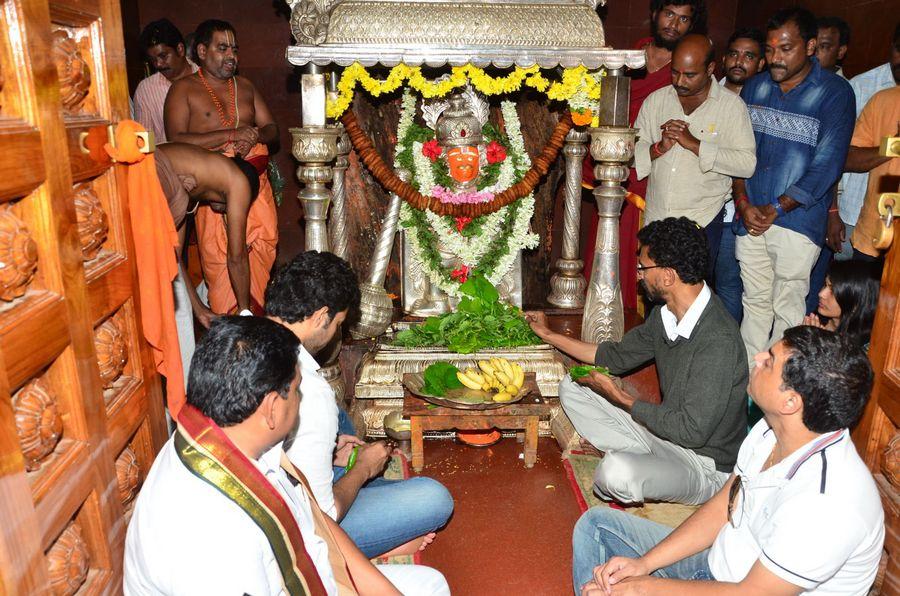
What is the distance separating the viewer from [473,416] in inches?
152

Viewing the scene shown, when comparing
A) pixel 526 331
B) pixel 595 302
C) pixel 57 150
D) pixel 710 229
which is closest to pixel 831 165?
pixel 710 229

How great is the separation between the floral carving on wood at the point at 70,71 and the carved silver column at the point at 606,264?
3301 mm

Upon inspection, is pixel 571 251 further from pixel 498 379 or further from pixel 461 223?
pixel 498 379

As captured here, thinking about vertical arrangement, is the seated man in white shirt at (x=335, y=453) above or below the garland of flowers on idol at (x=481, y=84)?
below

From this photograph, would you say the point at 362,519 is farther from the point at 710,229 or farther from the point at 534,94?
the point at 534,94

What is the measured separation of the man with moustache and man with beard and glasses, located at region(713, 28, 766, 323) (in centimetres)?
406

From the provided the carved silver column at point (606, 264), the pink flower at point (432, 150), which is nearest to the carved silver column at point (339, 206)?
the pink flower at point (432, 150)

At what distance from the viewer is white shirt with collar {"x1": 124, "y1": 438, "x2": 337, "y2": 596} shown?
5.14 ft

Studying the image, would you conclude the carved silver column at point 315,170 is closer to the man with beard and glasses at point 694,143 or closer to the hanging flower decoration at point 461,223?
the hanging flower decoration at point 461,223

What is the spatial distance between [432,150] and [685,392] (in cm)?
291

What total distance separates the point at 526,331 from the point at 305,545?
3046 mm

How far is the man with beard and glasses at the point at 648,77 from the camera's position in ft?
16.7

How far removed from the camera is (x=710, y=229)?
4.87m

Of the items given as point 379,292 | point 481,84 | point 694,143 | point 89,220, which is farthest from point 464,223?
point 89,220
